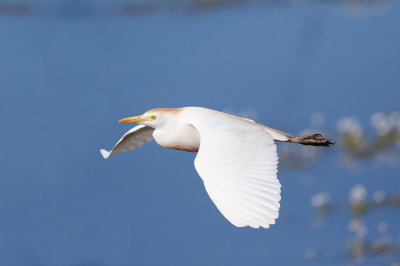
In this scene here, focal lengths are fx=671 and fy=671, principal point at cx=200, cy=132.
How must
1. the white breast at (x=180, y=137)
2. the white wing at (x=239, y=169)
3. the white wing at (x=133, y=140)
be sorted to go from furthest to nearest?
1. the white wing at (x=133, y=140)
2. the white breast at (x=180, y=137)
3. the white wing at (x=239, y=169)

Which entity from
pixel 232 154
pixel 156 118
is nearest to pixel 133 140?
pixel 156 118

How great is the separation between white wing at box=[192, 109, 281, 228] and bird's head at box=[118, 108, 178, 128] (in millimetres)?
118

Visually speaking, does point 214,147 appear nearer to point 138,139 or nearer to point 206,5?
point 138,139

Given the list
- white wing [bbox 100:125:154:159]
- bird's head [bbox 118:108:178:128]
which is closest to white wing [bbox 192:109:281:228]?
bird's head [bbox 118:108:178:128]

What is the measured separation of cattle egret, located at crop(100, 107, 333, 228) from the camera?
1.32 m

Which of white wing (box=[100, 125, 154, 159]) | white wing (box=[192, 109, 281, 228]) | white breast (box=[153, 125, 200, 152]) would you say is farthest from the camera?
white wing (box=[100, 125, 154, 159])

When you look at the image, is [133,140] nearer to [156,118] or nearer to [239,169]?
[156,118]

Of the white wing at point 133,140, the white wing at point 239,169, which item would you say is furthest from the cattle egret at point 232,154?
the white wing at point 133,140

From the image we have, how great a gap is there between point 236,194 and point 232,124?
271mm

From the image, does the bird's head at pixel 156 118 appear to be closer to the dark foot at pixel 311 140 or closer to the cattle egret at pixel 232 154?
A: the cattle egret at pixel 232 154

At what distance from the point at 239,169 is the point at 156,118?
326mm

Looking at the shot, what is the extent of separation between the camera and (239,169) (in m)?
1.44

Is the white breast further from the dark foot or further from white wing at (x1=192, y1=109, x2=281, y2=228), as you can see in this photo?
the dark foot

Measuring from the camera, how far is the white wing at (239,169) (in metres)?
1.31
